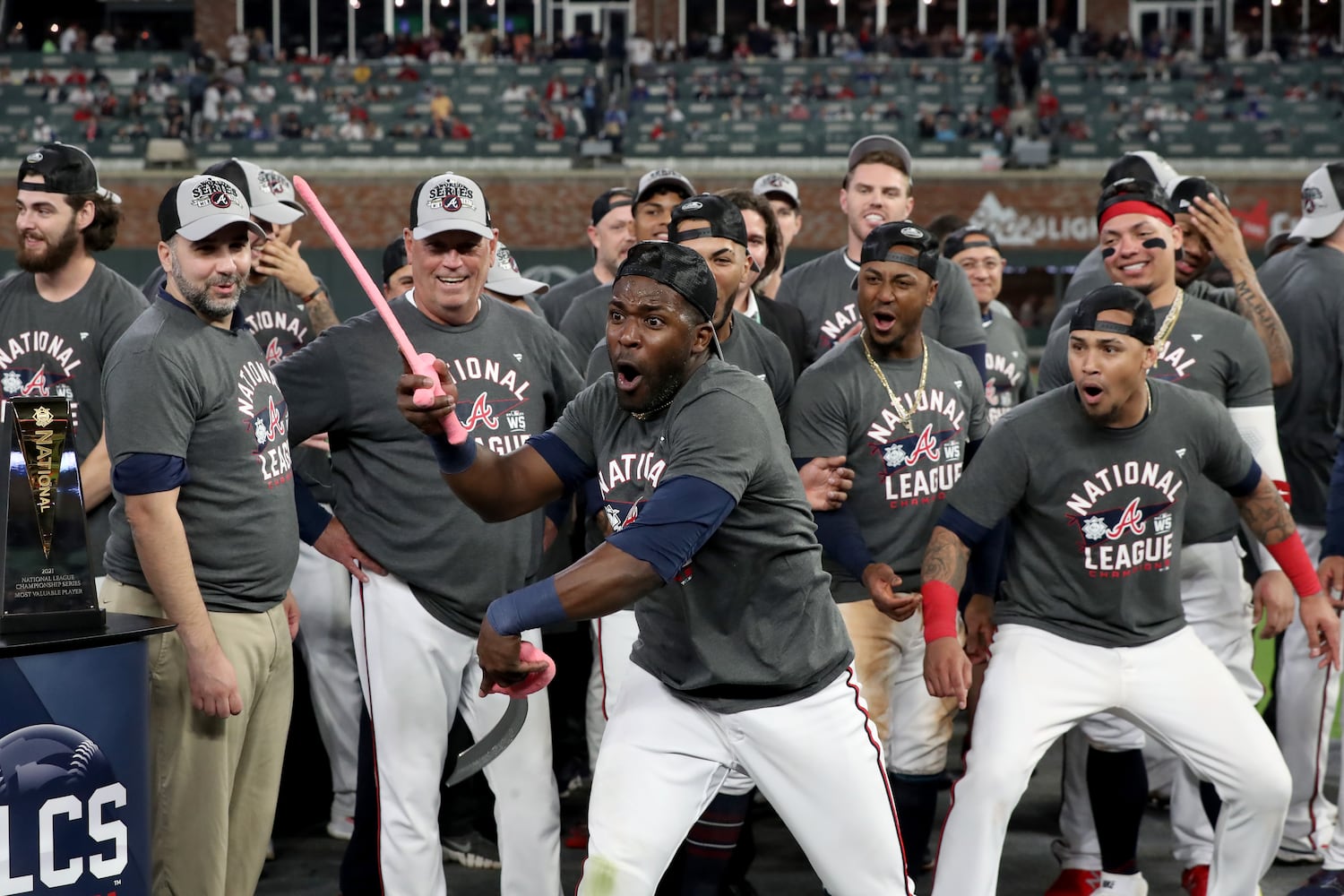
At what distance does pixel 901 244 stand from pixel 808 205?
22.4m

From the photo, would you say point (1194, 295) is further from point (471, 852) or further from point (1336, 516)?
point (471, 852)

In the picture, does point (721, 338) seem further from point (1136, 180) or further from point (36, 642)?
point (36, 642)

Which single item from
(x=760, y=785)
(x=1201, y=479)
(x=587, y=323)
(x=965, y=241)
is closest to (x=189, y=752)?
(x=760, y=785)

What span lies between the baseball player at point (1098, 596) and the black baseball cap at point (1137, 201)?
87 cm

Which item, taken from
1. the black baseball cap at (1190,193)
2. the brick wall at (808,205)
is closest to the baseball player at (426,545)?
the black baseball cap at (1190,193)

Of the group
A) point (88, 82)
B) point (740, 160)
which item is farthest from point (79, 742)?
point (88, 82)

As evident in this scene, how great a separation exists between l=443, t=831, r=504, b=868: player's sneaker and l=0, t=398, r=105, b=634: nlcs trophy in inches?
88.3

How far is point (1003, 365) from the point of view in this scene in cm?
688

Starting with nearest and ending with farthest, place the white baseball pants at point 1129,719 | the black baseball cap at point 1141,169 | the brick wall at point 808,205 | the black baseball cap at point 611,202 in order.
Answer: the white baseball pants at point 1129,719, the black baseball cap at point 1141,169, the black baseball cap at point 611,202, the brick wall at point 808,205

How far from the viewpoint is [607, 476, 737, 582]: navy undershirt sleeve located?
121 inches

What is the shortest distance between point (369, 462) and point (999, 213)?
23339mm

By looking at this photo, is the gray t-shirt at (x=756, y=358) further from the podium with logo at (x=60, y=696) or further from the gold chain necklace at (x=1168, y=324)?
the podium with logo at (x=60, y=696)

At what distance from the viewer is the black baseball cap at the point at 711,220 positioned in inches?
185

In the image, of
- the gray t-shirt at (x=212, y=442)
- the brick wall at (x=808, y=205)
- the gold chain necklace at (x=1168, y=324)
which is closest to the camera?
the gray t-shirt at (x=212, y=442)
